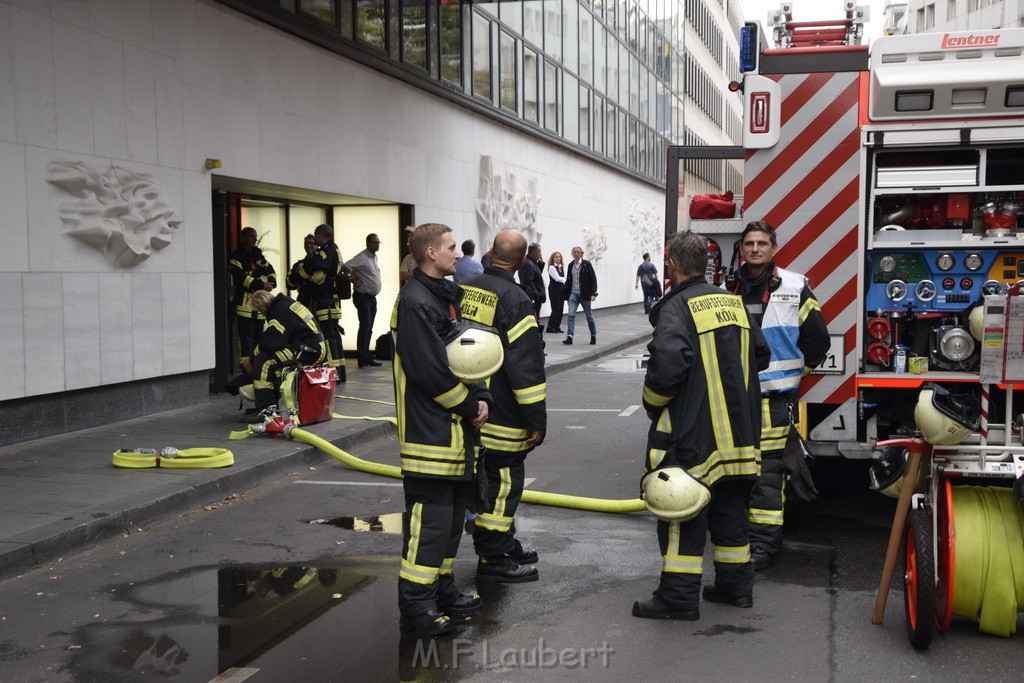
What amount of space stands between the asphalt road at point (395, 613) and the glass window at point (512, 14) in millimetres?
16138

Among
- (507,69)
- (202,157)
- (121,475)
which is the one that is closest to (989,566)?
(121,475)

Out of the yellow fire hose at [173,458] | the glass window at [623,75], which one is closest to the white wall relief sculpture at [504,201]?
the glass window at [623,75]

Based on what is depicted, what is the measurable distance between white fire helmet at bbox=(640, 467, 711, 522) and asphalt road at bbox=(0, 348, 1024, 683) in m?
0.53

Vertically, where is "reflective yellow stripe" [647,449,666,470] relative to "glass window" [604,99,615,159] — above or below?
below

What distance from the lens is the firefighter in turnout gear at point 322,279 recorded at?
12828 millimetres

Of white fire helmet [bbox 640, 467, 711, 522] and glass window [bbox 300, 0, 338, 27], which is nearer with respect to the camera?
white fire helmet [bbox 640, 467, 711, 522]

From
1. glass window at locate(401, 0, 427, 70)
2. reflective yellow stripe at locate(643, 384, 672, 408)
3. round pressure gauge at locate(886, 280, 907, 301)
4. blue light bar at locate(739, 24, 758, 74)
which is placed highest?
glass window at locate(401, 0, 427, 70)

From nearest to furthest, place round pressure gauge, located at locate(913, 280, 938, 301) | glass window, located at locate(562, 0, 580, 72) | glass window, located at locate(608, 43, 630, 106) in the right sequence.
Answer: round pressure gauge, located at locate(913, 280, 938, 301) < glass window, located at locate(562, 0, 580, 72) < glass window, located at locate(608, 43, 630, 106)

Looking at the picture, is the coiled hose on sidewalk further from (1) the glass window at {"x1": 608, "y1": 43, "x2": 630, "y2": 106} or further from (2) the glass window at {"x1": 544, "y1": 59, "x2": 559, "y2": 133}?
(1) the glass window at {"x1": 608, "y1": 43, "x2": 630, "y2": 106}

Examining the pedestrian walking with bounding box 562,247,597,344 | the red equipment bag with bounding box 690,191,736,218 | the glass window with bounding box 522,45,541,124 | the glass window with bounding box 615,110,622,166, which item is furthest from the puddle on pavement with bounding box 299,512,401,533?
the glass window with bounding box 615,110,622,166

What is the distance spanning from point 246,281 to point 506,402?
7.64 metres

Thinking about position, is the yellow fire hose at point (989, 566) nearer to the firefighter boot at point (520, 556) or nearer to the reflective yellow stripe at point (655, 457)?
the reflective yellow stripe at point (655, 457)

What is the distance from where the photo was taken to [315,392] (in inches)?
400

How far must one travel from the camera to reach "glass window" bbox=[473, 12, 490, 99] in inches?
801
